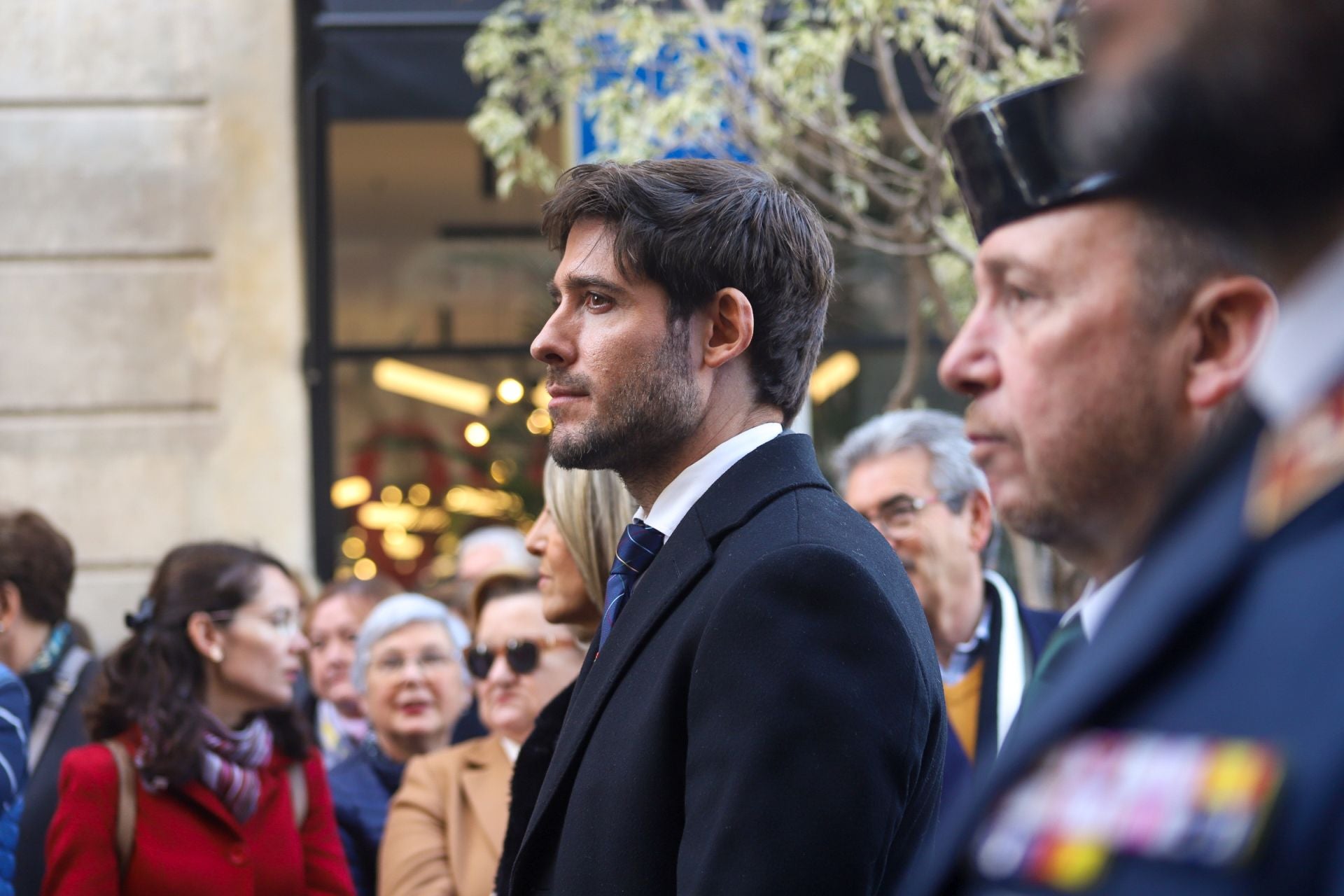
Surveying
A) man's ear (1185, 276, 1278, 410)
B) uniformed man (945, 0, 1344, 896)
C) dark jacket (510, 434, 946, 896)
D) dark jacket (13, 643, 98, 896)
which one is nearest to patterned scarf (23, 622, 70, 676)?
dark jacket (13, 643, 98, 896)

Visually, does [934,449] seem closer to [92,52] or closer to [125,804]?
[125,804]

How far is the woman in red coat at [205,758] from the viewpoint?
13.4 ft

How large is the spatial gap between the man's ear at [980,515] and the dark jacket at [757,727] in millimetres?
2126

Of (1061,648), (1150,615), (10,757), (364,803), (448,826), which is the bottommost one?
(364,803)

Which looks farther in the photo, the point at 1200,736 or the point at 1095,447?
the point at 1095,447

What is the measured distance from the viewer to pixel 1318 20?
0.90 m

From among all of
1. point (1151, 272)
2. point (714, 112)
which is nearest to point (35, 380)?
point (714, 112)

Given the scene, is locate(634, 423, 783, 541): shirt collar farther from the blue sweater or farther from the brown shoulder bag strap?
the brown shoulder bag strap

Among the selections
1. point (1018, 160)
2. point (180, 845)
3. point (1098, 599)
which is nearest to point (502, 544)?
point (180, 845)

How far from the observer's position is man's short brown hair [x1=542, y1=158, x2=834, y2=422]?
272cm

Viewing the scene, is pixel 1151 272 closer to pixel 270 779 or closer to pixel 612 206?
pixel 612 206

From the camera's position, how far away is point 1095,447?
139 cm

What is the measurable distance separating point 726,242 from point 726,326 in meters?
0.15

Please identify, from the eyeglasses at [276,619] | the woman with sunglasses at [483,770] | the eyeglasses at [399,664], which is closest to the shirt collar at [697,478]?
the woman with sunglasses at [483,770]
